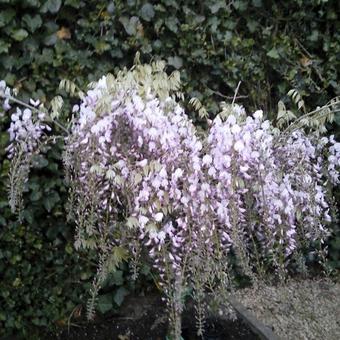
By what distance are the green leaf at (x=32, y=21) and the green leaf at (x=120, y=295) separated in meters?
1.64

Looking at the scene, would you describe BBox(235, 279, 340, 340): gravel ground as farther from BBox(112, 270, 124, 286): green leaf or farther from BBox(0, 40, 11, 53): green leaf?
BBox(0, 40, 11, 53): green leaf

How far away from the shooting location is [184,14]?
3404 millimetres

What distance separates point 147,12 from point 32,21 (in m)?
0.65

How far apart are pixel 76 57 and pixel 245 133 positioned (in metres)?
1.21

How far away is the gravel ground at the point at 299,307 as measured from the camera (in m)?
3.36

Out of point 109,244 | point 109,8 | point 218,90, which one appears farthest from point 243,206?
point 109,8

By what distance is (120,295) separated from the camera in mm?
3592

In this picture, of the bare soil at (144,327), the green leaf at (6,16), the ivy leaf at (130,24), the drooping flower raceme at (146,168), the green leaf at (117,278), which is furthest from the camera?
the green leaf at (117,278)

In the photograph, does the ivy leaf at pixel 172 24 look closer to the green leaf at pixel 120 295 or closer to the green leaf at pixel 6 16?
the green leaf at pixel 6 16

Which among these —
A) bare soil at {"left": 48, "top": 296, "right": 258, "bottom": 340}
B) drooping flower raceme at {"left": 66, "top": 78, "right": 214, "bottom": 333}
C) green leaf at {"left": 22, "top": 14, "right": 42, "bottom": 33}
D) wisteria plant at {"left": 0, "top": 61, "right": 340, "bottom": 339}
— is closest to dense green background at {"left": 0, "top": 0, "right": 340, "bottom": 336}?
green leaf at {"left": 22, "top": 14, "right": 42, "bottom": 33}

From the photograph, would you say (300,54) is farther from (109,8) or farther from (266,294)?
(266,294)

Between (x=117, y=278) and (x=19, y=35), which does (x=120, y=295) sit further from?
(x=19, y=35)

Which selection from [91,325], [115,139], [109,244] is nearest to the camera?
[115,139]

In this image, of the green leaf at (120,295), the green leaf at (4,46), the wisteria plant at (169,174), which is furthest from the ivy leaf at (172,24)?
the green leaf at (120,295)
